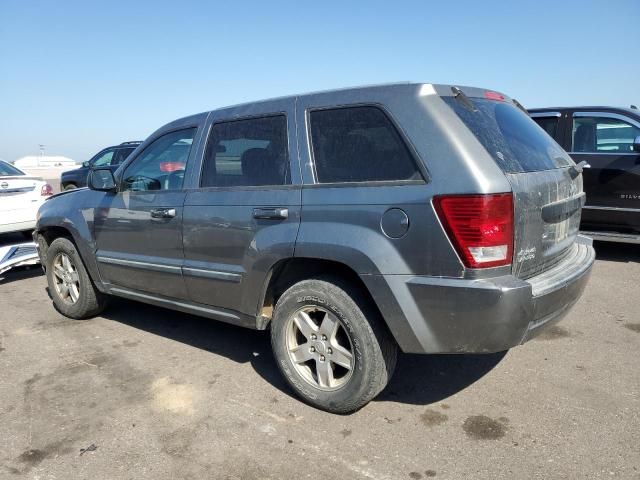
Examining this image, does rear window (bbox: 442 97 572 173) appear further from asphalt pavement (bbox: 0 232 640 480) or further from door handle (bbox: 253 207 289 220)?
asphalt pavement (bbox: 0 232 640 480)

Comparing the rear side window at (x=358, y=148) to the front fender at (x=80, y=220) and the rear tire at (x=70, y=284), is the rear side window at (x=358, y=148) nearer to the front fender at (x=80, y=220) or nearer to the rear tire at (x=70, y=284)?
the front fender at (x=80, y=220)

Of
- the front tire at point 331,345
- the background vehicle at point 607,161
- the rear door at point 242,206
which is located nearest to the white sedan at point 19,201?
the rear door at point 242,206

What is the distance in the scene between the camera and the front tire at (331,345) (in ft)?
9.44

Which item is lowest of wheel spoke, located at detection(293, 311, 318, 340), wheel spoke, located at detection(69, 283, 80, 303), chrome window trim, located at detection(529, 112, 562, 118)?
wheel spoke, located at detection(69, 283, 80, 303)

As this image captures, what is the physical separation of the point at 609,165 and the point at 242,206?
517 centimetres

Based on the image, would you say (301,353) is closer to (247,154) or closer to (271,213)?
(271,213)

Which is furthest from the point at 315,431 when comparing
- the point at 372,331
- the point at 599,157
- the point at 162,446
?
the point at 599,157

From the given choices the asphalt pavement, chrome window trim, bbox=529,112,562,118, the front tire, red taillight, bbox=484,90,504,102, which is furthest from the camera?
chrome window trim, bbox=529,112,562,118

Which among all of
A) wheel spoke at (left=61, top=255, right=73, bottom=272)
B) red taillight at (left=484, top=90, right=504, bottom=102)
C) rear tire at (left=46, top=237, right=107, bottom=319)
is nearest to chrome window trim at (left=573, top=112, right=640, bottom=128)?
red taillight at (left=484, top=90, right=504, bottom=102)

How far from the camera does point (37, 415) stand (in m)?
3.19

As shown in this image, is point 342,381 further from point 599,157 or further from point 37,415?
point 599,157

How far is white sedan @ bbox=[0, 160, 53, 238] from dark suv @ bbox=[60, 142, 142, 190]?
17.8 ft

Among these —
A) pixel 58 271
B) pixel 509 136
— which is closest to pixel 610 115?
pixel 509 136

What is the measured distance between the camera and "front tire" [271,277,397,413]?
2877 millimetres
